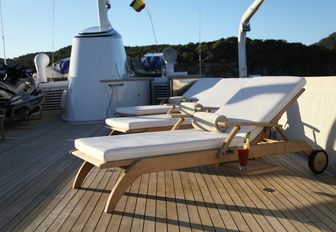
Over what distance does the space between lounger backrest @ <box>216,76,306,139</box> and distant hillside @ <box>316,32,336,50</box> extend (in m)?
26.8

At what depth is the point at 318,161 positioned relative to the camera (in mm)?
4020

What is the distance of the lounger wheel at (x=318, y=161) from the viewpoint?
397cm

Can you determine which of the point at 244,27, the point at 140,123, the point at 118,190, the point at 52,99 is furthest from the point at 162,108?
the point at 52,99

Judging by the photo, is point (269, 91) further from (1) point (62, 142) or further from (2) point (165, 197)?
(1) point (62, 142)

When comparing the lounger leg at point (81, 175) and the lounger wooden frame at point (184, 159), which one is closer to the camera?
the lounger wooden frame at point (184, 159)

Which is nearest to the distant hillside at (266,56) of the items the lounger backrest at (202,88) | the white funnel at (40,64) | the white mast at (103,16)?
the white funnel at (40,64)

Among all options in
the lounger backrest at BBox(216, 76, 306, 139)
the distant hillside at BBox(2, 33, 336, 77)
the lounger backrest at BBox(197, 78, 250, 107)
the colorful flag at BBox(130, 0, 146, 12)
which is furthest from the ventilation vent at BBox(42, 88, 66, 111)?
the distant hillside at BBox(2, 33, 336, 77)

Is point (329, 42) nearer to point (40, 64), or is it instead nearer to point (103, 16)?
point (40, 64)

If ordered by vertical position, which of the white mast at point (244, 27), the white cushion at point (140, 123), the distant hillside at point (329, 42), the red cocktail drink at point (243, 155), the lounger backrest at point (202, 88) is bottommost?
the red cocktail drink at point (243, 155)

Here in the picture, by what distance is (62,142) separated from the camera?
634cm

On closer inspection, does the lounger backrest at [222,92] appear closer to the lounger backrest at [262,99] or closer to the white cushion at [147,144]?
the lounger backrest at [262,99]

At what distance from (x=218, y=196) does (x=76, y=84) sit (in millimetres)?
6254

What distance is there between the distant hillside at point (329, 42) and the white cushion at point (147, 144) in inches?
1102

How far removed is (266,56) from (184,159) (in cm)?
2421
